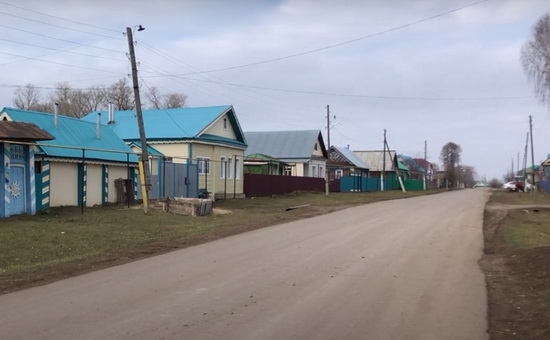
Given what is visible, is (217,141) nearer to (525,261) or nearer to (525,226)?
(525,226)

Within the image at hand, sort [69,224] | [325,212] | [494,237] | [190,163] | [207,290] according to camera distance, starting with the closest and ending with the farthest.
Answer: [207,290] → [494,237] → [69,224] → [325,212] → [190,163]

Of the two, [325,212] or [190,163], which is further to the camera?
[190,163]

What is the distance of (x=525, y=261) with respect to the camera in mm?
10086

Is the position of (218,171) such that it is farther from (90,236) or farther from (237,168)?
(90,236)

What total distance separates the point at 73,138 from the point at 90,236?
40.5ft

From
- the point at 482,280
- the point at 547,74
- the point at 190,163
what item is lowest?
the point at 482,280

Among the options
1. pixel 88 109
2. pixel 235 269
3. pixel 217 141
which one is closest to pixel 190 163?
pixel 217 141

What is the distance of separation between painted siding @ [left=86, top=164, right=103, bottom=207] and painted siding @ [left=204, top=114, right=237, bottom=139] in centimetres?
937

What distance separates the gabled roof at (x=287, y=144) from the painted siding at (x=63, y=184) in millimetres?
32731

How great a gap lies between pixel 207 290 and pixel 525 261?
6.25 metres

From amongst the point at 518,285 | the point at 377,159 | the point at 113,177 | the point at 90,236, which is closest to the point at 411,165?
the point at 377,159

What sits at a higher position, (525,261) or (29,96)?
(29,96)

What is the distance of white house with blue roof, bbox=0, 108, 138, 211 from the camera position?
850 inches

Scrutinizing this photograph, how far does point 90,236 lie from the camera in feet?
45.7
